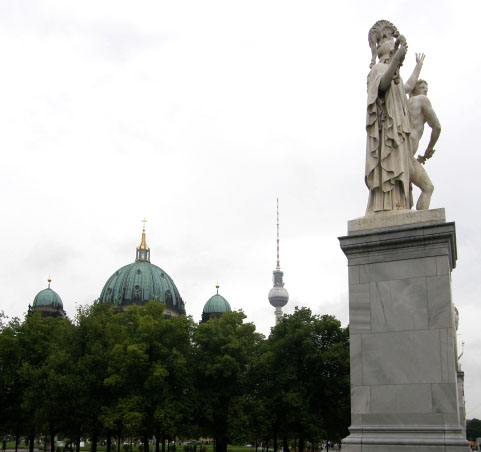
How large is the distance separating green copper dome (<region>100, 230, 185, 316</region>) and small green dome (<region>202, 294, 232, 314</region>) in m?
6.64

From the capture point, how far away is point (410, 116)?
15.7 metres

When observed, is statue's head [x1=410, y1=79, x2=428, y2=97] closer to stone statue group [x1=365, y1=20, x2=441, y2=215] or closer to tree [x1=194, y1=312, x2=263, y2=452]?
stone statue group [x1=365, y1=20, x2=441, y2=215]

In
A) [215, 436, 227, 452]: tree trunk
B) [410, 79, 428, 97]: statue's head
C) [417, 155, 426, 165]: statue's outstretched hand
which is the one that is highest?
[410, 79, 428, 97]: statue's head

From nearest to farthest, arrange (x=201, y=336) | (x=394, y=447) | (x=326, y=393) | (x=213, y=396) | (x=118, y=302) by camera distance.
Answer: (x=394, y=447) < (x=326, y=393) < (x=213, y=396) < (x=201, y=336) < (x=118, y=302)

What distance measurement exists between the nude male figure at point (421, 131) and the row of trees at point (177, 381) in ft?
128

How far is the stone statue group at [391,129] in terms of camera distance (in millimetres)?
14758

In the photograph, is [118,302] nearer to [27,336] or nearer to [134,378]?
[27,336]

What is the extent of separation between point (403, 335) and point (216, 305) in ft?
495

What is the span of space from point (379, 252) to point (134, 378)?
44.9m

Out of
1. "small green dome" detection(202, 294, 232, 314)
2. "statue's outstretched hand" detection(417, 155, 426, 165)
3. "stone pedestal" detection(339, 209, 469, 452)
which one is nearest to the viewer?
"stone pedestal" detection(339, 209, 469, 452)

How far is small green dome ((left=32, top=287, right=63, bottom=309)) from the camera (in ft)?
500

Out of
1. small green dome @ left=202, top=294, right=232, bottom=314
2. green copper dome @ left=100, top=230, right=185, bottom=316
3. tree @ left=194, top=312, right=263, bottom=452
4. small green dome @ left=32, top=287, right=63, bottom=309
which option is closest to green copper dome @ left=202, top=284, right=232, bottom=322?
small green dome @ left=202, top=294, right=232, bottom=314

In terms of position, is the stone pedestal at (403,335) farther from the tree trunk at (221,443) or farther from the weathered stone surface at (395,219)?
the tree trunk at (221,443)

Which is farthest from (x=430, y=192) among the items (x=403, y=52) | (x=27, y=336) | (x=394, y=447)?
(x=27, y=336)
